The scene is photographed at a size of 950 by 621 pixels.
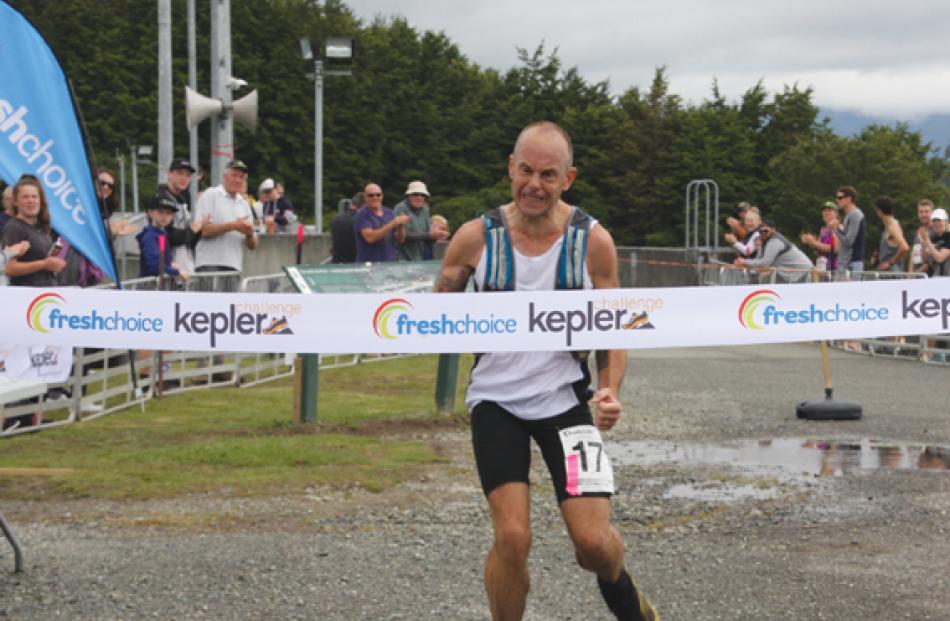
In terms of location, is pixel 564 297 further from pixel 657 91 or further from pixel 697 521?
pixel 657 91

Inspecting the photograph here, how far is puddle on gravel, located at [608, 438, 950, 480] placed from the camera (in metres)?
9.66

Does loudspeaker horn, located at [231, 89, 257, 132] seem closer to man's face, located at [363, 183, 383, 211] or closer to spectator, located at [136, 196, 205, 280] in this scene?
man's face, located at [363, 183, 383, 211]

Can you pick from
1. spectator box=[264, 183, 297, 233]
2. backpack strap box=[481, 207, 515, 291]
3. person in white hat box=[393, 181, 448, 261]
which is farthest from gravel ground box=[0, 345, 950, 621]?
spectator box=[264, 183, 297, 233]

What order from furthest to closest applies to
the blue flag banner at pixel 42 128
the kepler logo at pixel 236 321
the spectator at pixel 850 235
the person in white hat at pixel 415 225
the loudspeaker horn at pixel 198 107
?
1. the spectator at pixel 850 235
2. the loudspeaker horn at pixel 198 107
3. the person in white hat at pixel 415 225
4. the blue flag banner at pixel 42 128
5. the kepler logo at pixel 236 321

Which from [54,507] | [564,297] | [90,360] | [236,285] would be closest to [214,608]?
[564,297]

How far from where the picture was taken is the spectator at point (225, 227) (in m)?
13.6

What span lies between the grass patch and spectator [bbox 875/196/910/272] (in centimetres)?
727

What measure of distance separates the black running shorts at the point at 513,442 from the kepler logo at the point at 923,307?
234cm

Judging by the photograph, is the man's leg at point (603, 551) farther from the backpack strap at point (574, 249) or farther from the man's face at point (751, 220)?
the man's face at point (751, 220)

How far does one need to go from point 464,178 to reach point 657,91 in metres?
12.6

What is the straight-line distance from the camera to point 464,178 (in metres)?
76.4

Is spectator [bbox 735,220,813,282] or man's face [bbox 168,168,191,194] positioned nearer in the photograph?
man's face [bbox 168,168,191,194]

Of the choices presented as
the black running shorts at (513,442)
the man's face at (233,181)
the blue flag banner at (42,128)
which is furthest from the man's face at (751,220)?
the black running shorts at (513,442)

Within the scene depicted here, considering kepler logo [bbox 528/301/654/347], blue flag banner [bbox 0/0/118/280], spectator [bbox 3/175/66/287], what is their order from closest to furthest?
kepler logo [bbox 528/301/654/347] < blue flag banner [bbox 0/0/118/280] < spectator [bbox 3/175/66/287]
